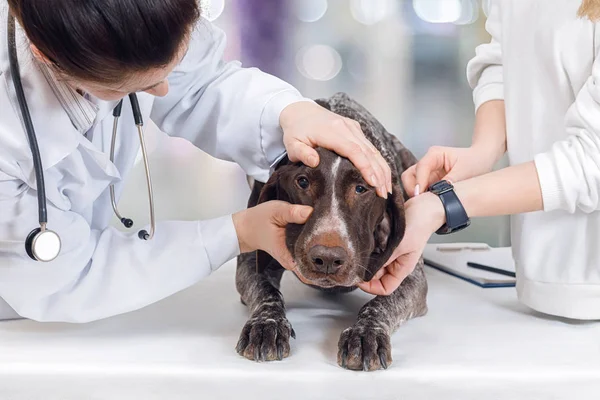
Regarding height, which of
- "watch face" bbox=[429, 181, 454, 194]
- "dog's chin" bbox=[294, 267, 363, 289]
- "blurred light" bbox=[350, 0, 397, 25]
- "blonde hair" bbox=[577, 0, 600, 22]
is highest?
"blurred light" bbox=[350, 0, 397, 25]

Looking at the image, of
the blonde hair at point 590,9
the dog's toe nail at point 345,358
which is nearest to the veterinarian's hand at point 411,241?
the dog's toe nail at point 345,358

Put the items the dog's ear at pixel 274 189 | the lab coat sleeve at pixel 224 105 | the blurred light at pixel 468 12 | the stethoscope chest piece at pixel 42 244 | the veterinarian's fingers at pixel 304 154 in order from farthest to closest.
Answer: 1. the blurred light at pixel 468 12
2. the lab coat sleeve at pixel 224 105
3. the dog's ear at pixel 274 189
4. the veterinarian's fingers at pixel 304 154
5. the stethoscope chest piece at pixel 42 244

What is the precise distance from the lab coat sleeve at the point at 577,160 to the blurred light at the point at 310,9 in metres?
1.93

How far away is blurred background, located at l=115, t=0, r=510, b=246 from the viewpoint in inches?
136

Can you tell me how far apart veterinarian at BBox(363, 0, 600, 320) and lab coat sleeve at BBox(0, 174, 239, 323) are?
0.39m

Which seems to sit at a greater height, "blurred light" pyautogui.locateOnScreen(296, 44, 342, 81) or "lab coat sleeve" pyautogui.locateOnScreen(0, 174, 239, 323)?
"blurred light" pyautogui.locateOnScreen(296, 44, 342, 81)

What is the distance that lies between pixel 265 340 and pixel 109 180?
0.53m

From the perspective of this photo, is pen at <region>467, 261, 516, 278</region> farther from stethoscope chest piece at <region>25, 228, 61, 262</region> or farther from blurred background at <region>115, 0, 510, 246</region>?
stethoscope chest piece at <region>25, 228, 61, 262</region>

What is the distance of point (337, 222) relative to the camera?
1547mm

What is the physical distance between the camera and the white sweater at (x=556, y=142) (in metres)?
1.68

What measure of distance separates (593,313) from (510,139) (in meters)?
0.47

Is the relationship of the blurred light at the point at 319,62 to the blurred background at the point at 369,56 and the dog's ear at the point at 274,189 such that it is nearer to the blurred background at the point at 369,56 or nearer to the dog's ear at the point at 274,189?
the blurred background at the point at 369,56

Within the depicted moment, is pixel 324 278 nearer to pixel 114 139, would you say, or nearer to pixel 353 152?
pixel 353 152

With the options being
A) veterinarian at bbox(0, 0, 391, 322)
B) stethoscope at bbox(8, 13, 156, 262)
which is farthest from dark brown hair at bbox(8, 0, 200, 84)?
stethoscope at bbox(8, 13, 156, 262)
